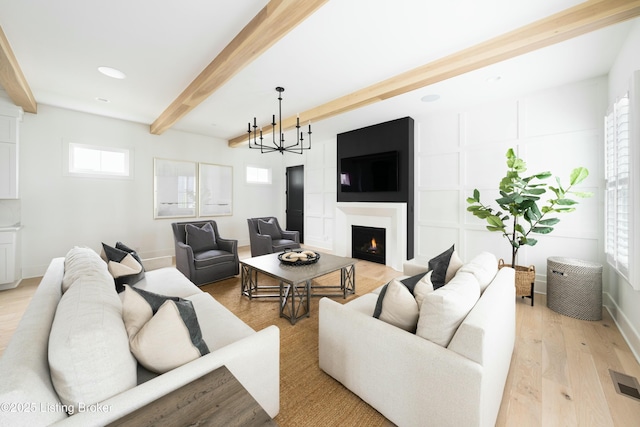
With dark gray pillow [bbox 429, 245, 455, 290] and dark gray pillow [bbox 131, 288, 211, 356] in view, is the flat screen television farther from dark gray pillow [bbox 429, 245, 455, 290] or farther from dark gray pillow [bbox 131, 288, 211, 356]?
dark gray pillow [bbox 131, 288, 211, 356]

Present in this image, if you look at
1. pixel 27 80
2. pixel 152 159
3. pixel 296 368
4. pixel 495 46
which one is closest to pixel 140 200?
pixel 152 159

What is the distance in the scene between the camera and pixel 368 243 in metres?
4.96

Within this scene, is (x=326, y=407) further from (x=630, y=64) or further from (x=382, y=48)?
(x=630, y=64)

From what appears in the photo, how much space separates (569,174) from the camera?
3.03 meters

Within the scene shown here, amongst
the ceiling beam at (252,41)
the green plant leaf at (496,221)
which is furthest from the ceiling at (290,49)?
the green plant leaf at (496,221)

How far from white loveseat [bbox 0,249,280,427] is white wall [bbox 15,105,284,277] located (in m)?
3.53

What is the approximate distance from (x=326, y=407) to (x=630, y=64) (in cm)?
365

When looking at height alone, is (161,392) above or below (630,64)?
below

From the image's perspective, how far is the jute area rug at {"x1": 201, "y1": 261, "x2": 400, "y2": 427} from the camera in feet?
4.68

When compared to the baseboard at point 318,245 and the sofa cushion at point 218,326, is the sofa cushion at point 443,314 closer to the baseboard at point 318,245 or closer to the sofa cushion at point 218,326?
the sofa cushion at point 218,326

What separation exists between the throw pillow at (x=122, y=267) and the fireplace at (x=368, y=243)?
367cm

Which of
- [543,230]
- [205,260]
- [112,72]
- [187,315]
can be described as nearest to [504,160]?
[543,230]

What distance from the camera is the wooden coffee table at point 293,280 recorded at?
2500mm

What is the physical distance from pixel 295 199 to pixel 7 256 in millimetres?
5033
